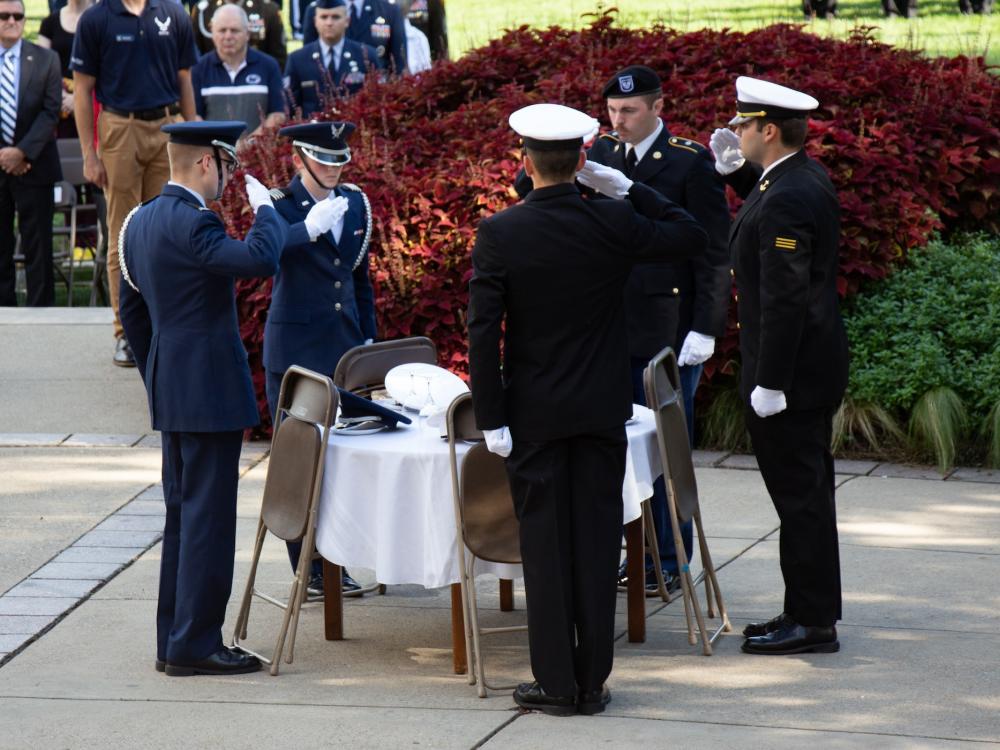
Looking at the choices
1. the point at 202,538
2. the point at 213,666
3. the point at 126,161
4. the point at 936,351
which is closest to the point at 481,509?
the point at 202,538

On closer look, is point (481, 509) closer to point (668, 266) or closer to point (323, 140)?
point (668, 266)

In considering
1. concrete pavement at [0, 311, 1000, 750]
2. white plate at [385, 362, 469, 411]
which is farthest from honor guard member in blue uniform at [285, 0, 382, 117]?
white plate at [385, 362, 469, 411]

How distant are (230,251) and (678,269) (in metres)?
1.98

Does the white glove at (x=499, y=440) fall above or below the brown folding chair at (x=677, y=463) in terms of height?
above

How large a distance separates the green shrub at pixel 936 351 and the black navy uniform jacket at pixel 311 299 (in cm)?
325

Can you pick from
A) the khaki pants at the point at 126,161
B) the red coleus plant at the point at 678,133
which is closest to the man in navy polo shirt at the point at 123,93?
the khaki pants at the point at 126,161

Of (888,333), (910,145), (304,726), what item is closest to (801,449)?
(304,726)

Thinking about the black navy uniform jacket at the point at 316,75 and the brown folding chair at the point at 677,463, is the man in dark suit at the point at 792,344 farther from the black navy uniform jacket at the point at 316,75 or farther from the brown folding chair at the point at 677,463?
the black navy uniform jacket at the point at 316,75

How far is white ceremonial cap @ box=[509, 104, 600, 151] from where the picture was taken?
196 inches

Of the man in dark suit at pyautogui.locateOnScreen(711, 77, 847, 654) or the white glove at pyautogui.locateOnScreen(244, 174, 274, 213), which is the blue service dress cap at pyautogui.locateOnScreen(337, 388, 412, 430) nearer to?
the white glove at pyautogui.locateOnScreen(244, 174, 274, 213)

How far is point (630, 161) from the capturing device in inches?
256

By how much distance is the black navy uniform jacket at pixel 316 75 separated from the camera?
12.2 m

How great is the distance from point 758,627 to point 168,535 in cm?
219

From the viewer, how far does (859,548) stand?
7.08 m
